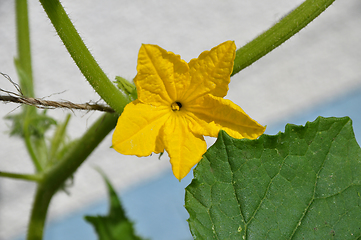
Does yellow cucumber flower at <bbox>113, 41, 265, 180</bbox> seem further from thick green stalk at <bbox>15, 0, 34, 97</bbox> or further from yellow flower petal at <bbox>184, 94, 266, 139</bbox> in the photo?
thick green stalk at <bbox>15, 0, 34, 97</bbox>

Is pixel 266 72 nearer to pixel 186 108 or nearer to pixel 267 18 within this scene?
pixel 267 18

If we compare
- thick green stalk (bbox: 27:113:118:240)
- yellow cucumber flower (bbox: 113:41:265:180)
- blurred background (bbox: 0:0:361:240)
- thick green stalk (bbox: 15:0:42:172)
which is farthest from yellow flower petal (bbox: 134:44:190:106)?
blurred background (bbox: 0:0:361:240)

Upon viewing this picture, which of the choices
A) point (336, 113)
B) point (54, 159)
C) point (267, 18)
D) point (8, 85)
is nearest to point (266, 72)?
point (267, 18)

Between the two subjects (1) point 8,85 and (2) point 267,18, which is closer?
(1) point 8,85

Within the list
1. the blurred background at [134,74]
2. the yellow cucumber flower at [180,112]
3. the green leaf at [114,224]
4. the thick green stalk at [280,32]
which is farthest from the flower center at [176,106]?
the blurred background at [134,74]

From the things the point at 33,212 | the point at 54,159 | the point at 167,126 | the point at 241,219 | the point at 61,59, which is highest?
the point at 61,59

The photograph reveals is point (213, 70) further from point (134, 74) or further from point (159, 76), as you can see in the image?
point (134, 74)

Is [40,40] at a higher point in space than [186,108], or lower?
higher
